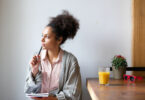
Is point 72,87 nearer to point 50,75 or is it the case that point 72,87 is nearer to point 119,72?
point 50,75

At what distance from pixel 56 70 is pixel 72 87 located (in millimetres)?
167

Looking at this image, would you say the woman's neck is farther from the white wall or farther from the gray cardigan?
the white wall

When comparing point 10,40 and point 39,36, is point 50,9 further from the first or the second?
point 10,40

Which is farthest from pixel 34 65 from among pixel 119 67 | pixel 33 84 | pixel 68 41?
pixel 119 67

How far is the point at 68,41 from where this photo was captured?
5.37ft

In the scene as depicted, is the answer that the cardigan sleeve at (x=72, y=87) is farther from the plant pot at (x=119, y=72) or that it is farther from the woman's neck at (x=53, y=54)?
the plant pot at (x=119, y=72)

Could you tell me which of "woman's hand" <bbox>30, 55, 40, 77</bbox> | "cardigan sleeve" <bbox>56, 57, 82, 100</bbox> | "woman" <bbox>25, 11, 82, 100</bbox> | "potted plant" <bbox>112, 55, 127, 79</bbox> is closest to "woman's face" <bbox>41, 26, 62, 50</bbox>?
"woman" <bbox>25, 11, 82, 100</bbox>

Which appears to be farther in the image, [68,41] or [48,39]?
[68,41]

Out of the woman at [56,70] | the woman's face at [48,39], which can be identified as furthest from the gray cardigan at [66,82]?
the woman's face at [48,39]

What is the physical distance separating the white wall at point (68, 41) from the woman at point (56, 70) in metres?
0.25

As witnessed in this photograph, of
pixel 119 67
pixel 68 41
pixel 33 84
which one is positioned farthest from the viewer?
pixel 68 41

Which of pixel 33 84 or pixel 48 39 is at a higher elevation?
pixel 48 39

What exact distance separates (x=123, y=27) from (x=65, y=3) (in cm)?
54

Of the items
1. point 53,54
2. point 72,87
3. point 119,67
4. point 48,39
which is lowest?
point 72,87
